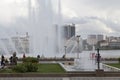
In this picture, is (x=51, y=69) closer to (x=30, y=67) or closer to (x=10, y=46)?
(x=30, y=67)

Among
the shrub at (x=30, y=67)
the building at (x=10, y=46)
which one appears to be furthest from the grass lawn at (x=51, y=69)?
the building at (x=10, y=46)

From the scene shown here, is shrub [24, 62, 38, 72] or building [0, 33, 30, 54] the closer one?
shrub [24, 62, 38, 72]

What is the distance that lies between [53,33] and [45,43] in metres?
2.09

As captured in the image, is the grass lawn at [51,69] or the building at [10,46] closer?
the grass lawn at [51,69]

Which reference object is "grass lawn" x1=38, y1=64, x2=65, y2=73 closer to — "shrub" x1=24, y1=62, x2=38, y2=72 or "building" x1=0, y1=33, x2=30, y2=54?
"shrub" x1=24, y1=62, x2=38, y2=72

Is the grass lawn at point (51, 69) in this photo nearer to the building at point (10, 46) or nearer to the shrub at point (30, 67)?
the shrub at point (30, 67)

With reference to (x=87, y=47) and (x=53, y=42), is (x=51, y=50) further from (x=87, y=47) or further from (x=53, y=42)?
(x=87, y=47)

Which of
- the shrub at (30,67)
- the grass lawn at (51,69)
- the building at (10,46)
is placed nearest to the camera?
the shrub at (30,67)

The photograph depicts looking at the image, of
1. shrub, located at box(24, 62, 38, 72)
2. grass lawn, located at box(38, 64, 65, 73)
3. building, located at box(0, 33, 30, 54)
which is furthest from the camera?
building, located at box(0, 33, 30, 54)

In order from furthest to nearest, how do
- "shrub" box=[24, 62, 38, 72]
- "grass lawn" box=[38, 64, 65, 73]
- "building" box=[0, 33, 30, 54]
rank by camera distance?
"building" box=[0, 33, 30, 54]
"grass lawn" box=[38, 64, 65, 73]
"shrub" box=[24, 62, 38, 72]

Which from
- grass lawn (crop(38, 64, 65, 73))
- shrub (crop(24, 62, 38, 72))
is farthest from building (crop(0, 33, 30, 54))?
shrub (crop(24, 62, 38, 72))

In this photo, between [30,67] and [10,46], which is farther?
[10,46]

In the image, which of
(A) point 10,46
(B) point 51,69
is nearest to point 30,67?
(B) point 51,69

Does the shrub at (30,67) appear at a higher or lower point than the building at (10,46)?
lower
